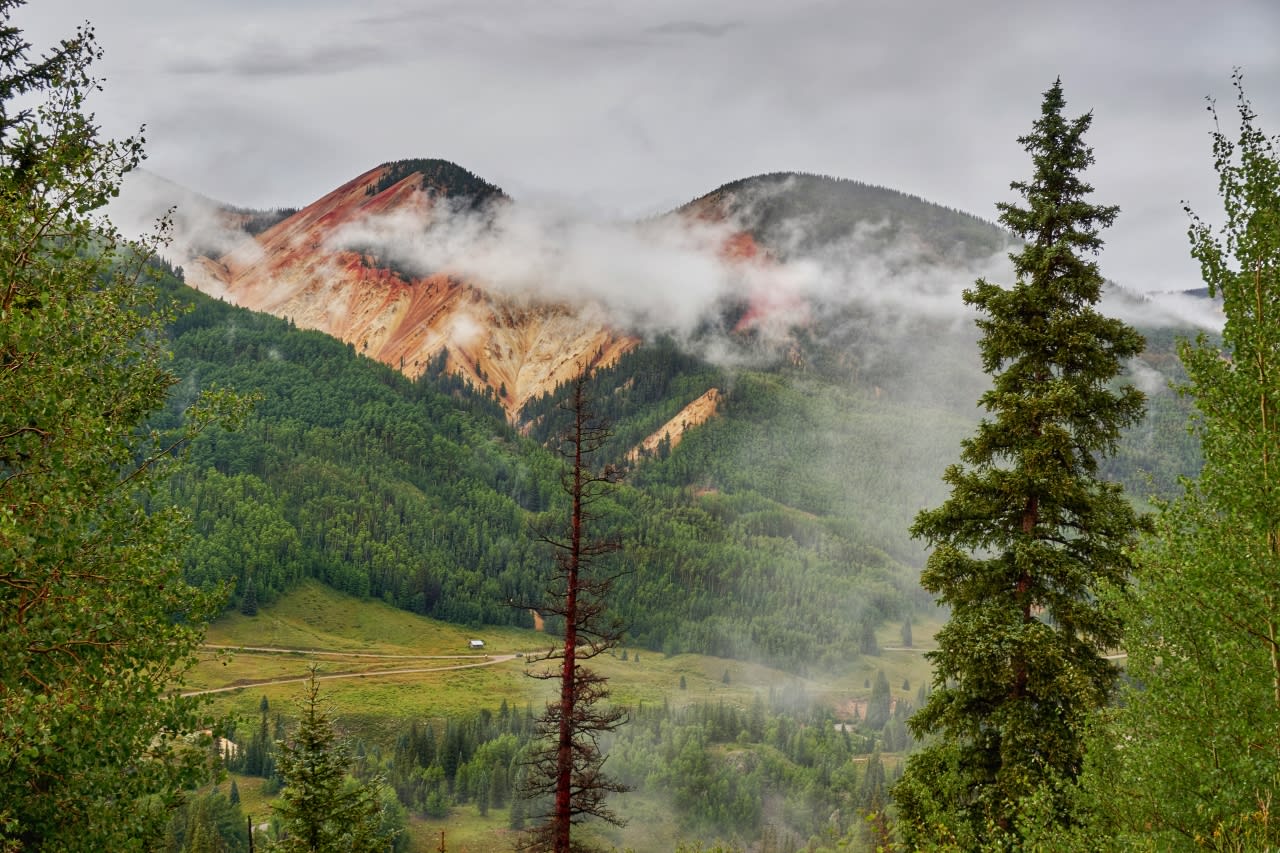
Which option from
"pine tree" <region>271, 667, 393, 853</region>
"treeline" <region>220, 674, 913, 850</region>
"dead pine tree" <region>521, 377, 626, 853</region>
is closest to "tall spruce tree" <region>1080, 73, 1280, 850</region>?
"dead pine tree" <region>521, 377, 626, 853</region>

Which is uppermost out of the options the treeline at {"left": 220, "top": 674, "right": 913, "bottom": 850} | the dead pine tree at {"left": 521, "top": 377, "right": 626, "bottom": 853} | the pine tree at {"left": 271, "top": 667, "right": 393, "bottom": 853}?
the dead pine tree at {"left": 521, "top": 377, "right": 626, "bottom": 853}

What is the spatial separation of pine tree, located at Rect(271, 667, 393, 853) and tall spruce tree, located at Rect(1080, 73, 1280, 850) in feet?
66.4

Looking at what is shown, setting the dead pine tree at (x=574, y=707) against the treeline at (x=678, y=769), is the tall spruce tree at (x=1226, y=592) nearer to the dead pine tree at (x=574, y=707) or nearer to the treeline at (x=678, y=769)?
the dead pine tree at (x=574, y=707)

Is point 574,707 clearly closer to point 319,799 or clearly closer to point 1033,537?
point 319,799

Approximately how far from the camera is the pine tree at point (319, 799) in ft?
72.7

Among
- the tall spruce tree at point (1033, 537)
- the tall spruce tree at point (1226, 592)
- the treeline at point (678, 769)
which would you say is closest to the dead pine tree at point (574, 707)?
the tall spruce tree at point (1033, 537)

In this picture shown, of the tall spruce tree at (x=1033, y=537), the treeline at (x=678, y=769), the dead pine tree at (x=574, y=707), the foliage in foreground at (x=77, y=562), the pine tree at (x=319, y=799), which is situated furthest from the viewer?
the treeline at (x=678, y=769)

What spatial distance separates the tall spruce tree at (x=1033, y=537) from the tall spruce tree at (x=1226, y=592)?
4933mm

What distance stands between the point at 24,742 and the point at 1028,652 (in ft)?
53.6

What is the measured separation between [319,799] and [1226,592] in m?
22.9

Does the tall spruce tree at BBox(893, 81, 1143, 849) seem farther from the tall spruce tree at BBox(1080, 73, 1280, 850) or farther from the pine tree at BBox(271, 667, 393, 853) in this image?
the pine tree at BBox(271, 667, 393, 853)

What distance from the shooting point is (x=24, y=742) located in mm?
8133

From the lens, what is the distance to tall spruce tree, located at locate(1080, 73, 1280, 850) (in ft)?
30.4

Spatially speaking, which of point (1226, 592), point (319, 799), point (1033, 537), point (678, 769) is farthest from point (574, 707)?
point (678, 769)
